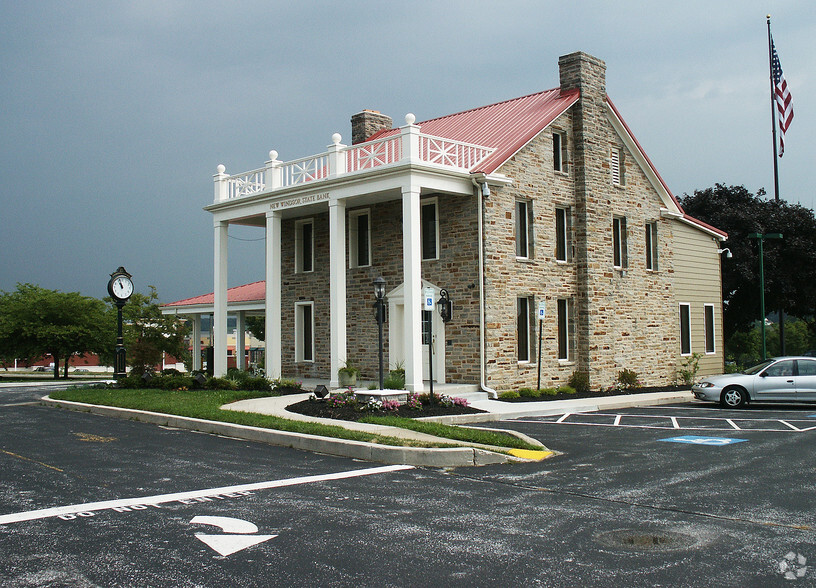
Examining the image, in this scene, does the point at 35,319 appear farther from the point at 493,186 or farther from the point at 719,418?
the point at 719,418

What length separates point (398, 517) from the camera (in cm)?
750

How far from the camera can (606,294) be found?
24.4 metres

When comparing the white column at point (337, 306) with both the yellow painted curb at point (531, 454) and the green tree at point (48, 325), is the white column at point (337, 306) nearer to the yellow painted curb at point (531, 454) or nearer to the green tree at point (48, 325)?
the yellow painted curb at point (531, 454)

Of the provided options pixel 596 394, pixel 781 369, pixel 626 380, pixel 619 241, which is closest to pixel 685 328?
pixel 619 241

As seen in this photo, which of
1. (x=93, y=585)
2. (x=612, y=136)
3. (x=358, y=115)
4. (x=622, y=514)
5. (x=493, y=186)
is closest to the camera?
(x=93, y=585)

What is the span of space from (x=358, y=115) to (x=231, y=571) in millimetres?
26172

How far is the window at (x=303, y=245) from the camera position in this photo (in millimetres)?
26359

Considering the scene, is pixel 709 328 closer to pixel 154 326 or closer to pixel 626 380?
pixel 626 380

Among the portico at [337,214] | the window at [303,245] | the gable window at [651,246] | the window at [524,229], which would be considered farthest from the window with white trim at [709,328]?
the window at [303,245]

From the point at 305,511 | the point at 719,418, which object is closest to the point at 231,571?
the point at 305,511

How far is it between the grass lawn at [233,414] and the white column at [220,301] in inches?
136

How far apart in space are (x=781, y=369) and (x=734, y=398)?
1.37 meters

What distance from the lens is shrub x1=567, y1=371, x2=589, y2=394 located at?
75.2 feet

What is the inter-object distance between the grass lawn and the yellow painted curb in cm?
23
